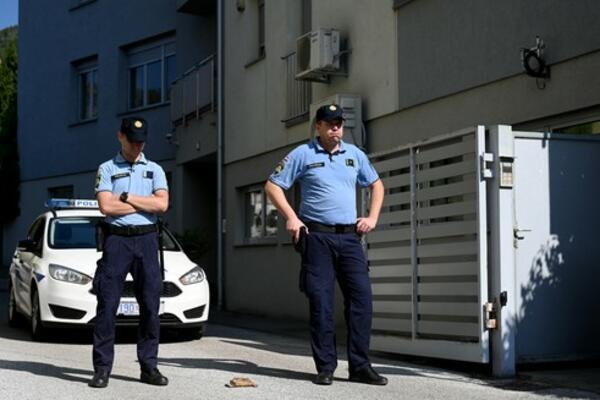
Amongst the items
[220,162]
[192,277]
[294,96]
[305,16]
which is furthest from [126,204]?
[220,162]

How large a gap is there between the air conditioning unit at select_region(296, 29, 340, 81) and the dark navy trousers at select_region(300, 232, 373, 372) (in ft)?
22.2

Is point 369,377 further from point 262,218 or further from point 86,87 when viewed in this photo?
point 86,87

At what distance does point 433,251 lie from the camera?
9086 mm

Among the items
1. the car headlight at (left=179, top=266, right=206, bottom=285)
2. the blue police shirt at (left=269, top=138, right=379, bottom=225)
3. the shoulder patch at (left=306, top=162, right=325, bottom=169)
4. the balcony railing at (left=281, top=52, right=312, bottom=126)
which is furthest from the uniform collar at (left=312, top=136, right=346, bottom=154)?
the balcony railing at (left=281, top=52, right=312, bottom=126)

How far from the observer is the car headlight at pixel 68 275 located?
11.0 m

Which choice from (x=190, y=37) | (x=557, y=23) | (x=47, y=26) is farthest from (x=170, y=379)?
(x=47, y=26)

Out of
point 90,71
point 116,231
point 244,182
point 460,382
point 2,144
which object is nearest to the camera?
point 116,231

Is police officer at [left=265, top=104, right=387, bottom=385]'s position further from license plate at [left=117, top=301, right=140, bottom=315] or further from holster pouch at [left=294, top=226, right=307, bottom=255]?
license plate at [left=117, top=301, right=140, bottom=315]

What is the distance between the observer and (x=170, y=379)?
7.87 m

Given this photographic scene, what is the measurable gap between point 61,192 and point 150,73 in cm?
503

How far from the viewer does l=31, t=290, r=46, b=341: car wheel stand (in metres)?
11.1

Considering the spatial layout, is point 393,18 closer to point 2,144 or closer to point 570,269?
point 570,269

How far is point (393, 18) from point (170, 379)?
661 centimetres

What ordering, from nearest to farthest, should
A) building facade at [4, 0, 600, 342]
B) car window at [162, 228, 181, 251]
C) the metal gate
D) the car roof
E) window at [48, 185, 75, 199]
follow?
the metal gate, building facade at [4, 0, 600, 342], car window at [162, 228, 181, 251], the car roof, window at [48, 185, 75, 199]
